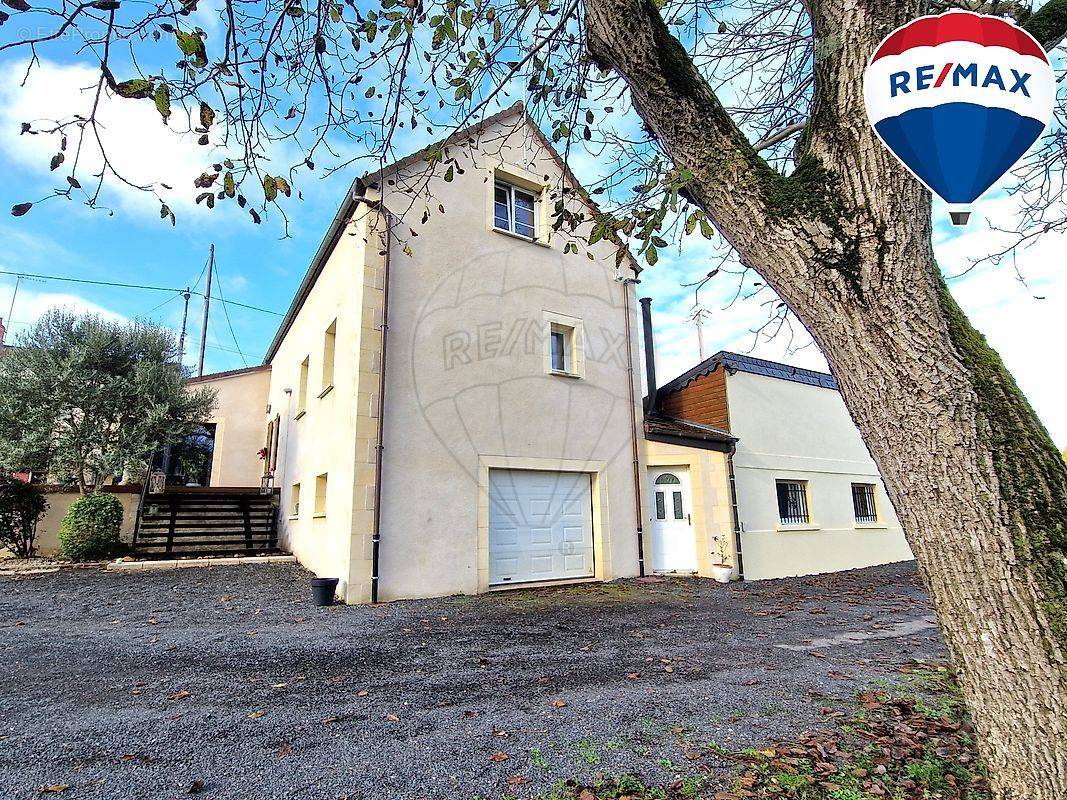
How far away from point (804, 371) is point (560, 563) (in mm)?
7358

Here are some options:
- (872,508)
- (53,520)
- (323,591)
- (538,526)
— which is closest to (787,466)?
(872,508)

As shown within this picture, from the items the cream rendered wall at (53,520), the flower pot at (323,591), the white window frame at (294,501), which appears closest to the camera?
the flower pot at (323,591)

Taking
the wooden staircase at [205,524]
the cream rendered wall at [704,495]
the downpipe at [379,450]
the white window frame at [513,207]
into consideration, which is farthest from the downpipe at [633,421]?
the wooden staircase at [205,524]

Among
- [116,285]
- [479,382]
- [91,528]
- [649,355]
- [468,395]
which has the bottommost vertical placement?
[91,528]

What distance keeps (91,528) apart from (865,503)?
1547 centimetres

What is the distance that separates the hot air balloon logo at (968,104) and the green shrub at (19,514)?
13353 millimetres

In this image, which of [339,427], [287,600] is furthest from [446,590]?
[339,427]

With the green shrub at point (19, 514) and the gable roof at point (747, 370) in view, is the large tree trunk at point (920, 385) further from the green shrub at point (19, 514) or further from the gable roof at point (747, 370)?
the green shrub at point (19, 514)

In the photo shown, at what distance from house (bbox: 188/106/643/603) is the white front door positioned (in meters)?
0.62

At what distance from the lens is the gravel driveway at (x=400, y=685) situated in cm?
285

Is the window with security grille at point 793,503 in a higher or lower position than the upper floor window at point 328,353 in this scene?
lower

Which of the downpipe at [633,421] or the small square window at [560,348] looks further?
the small square window at [560,348]

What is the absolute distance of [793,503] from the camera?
11602mm

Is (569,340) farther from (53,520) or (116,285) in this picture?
(116,285)
